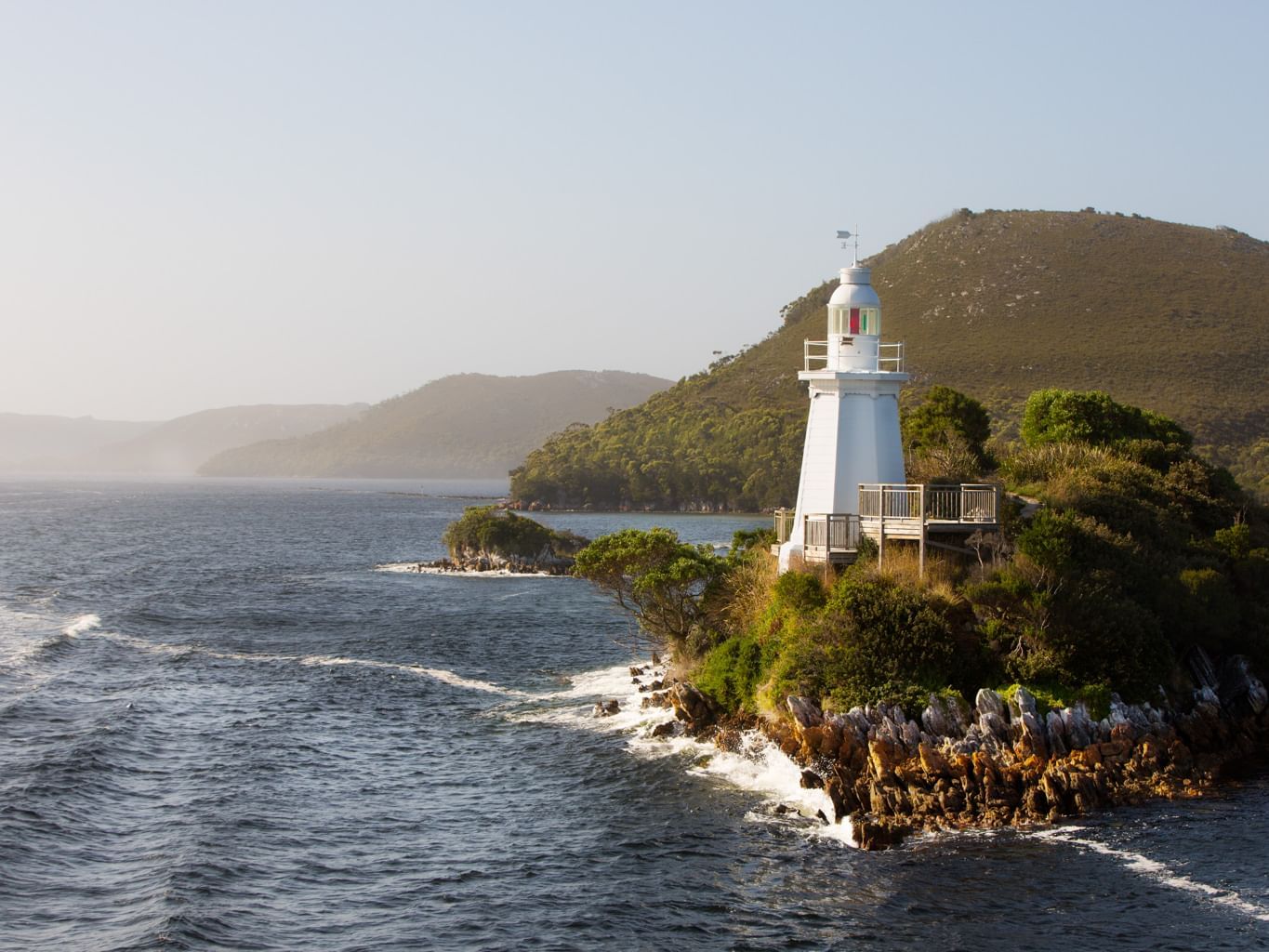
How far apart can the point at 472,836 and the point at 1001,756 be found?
12097 millimetres

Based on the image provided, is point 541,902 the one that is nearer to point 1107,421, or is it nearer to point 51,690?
point 51,690

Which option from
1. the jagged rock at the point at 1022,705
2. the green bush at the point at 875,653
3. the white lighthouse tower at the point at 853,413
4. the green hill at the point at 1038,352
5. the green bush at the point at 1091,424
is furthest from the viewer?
the green hill at the point at 1038,352

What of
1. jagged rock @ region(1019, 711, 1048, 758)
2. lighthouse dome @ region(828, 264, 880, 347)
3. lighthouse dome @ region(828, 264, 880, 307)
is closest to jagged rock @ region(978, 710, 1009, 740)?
jagged rock @ region(1019, 711, 1048, 758)

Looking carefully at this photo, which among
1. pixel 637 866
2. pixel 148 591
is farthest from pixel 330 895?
pixel 148 591

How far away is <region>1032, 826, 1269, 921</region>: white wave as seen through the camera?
74.4ft

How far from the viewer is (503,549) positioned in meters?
86.7

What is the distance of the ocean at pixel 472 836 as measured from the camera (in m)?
22.4

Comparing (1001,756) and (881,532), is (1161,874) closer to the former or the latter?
(1001,756)

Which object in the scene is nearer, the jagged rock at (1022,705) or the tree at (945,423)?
the jagged rock at (1022,705)

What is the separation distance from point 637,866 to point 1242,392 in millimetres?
130406

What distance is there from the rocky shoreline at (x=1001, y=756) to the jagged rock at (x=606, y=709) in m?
6.10

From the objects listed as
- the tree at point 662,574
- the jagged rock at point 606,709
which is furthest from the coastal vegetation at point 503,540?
the jagged rock at point 606,709

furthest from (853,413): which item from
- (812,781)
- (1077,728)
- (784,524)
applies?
(812,781)

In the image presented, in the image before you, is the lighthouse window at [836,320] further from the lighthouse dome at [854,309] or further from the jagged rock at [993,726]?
the jagged rock at [993,726]
